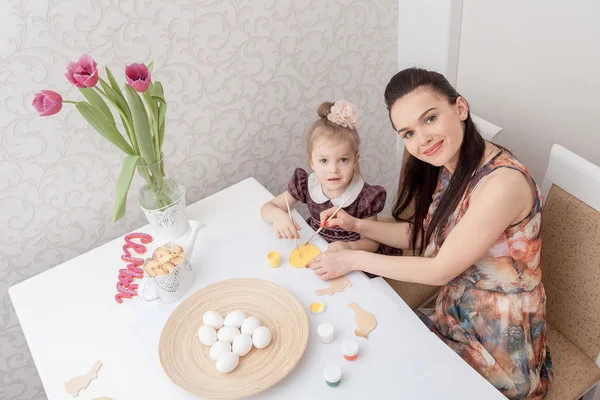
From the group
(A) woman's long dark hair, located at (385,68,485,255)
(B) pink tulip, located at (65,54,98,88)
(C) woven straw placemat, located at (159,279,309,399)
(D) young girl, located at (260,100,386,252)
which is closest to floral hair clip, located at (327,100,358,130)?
(D) young girl, located at (260,100,386,252)

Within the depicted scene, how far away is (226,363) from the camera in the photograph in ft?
3.08

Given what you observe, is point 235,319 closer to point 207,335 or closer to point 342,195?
point 207,335

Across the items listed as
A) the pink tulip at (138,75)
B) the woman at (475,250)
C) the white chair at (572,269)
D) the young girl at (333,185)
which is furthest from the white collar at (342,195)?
the pink tulip at (138,75)

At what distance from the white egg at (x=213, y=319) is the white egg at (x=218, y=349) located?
5cm

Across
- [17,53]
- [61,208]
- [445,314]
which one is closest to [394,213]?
[445,314]

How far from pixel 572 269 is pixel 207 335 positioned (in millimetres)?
852

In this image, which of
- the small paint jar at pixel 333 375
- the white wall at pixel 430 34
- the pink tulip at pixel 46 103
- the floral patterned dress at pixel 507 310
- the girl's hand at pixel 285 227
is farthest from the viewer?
the white wall at pixel 430 34

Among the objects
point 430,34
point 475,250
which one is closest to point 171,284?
point 475,250

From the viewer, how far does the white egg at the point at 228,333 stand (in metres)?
1.00

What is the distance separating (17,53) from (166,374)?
2.66ft

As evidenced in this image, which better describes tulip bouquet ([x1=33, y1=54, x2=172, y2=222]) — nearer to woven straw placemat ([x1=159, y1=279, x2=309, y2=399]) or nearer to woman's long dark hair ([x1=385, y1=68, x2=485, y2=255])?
woven straw placemat ([x1=159, y1=279, x2=309, y2=399])

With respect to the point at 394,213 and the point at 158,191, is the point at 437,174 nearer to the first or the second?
the point at 394,213

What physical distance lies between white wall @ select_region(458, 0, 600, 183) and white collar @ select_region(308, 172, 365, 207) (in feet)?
1.74

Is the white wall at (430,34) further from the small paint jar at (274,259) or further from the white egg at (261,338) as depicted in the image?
the white egg at (261,338)
